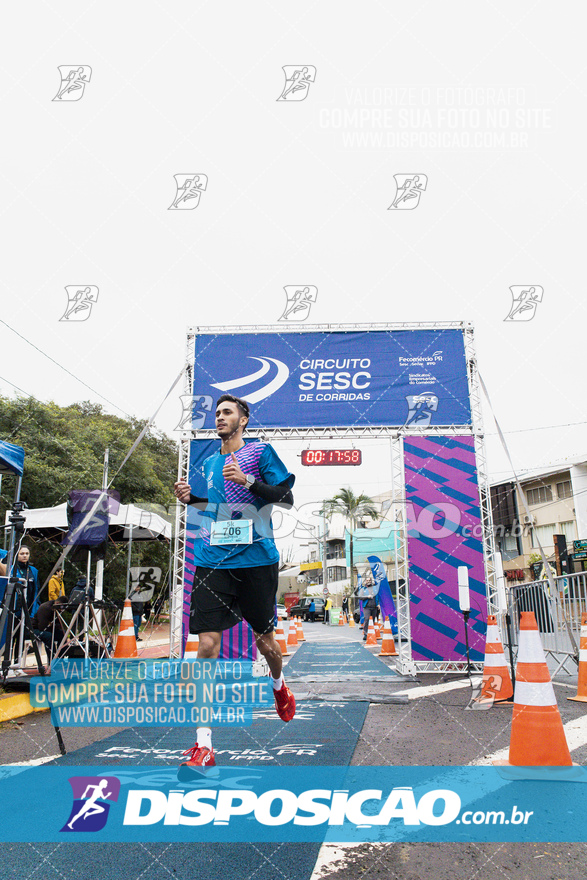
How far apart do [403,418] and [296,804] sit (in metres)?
7.31

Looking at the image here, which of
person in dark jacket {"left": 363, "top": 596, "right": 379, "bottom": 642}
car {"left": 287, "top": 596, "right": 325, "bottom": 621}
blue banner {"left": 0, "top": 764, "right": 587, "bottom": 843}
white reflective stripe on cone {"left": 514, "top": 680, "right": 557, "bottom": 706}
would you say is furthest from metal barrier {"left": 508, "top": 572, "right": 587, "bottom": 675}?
car {"left": 287, "top": 596, "right": 325, "bottom": 621}

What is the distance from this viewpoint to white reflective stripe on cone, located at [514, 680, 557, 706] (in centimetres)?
325

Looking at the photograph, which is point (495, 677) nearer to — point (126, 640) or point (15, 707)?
point (15, 707)

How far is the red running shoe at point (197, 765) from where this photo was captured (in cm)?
282

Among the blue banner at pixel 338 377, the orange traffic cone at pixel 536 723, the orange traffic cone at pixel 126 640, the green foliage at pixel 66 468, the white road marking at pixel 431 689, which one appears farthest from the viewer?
the green foliage at pixel 66 468

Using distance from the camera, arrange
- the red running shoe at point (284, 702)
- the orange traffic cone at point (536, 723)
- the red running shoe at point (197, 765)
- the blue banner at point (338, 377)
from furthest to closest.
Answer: the blue banner at point (338, 377)
the red running shoe at point (284, 702)
the orange traffic cone at point (536, 723)
the red running shoe at point (197, 765)

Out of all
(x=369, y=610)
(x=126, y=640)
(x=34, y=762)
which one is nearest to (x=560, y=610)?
(x=126, y=640)

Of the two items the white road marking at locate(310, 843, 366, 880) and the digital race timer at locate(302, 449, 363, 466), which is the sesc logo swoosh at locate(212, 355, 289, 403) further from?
the white road marking at locate(310, 843, 366, 880)

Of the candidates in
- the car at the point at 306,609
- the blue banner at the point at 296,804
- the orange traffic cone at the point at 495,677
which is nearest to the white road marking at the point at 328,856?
the blue banner at the point at 296,804

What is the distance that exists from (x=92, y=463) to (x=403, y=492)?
13.1 m

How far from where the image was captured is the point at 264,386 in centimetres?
963

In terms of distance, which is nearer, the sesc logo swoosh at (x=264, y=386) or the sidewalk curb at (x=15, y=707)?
the sidewalk curb at (x=15, y=707)

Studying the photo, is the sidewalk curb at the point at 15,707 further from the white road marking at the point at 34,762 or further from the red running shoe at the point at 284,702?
the red running shoe at the point at 284,702

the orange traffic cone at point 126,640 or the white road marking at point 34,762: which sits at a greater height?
the orange traffic cone at point 126,640
